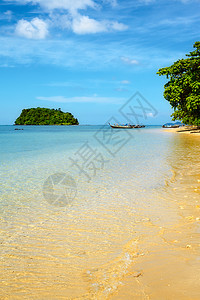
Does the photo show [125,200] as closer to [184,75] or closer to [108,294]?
[108,294]

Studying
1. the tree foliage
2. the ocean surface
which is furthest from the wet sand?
the tree foliage

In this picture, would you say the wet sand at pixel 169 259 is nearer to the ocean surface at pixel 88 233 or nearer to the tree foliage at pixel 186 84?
the ocean surface at pixel 88 233

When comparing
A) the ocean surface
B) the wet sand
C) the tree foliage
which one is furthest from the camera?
the tree foliage

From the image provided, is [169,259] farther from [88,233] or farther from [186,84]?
[186,84]

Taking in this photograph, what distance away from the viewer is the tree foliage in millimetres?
34281

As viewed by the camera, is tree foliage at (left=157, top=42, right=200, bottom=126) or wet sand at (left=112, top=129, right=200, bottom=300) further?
tree foliage at (left=157, top=42, right=200, bottom=126)

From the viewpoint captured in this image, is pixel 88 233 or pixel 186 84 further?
pixel 186 84

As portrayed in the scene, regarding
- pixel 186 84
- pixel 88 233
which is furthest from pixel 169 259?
pixel 186 84

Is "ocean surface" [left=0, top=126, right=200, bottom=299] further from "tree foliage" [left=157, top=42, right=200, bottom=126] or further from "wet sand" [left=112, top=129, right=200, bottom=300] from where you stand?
"tree foliage" [left=157, top=42, right=200, bottom=126]

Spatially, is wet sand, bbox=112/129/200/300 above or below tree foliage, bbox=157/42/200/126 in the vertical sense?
below

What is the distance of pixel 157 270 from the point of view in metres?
3.29

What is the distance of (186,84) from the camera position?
3550cm

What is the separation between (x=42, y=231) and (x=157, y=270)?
7.81 ft

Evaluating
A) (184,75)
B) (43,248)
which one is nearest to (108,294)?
(43,248)
